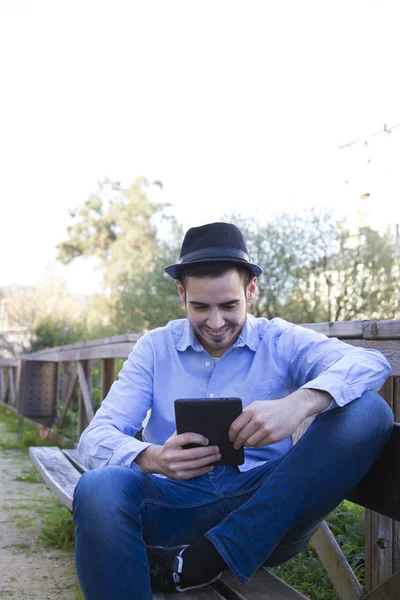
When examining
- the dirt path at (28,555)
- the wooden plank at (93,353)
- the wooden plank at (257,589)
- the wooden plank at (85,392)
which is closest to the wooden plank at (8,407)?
the wooden plank at (93,353)

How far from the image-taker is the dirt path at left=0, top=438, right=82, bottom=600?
125 inches

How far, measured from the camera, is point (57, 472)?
13.2ft

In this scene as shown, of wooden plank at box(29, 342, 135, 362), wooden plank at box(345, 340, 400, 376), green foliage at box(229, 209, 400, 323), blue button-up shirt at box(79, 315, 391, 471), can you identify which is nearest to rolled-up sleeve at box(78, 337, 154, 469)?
blue button-up shirt at box(79, 315, 391, 471)

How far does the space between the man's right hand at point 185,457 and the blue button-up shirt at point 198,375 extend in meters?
0.23

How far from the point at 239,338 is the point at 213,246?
0.32 m

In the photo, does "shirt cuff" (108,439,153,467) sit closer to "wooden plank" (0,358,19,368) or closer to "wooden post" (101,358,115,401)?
"wooden post" (101,358,115,401)

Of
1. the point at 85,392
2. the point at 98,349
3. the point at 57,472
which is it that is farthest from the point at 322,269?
the point at 57,472

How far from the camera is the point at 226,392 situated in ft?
7.90

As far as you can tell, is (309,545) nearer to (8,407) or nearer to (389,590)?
(389,590)

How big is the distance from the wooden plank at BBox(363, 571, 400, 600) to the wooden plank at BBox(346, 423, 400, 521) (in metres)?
0.20

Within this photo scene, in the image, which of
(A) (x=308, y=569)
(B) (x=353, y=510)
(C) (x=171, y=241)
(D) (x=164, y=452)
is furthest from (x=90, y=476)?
(C) (x=171, y=241)

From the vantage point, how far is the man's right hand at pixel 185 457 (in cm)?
203

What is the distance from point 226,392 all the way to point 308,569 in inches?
48.2

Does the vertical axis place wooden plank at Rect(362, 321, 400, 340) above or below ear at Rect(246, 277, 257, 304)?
below
